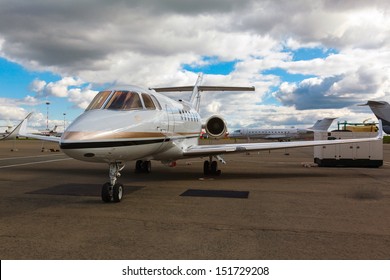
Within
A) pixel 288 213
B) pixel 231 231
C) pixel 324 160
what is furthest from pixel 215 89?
pixel 231 231

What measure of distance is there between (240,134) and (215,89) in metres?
60.0

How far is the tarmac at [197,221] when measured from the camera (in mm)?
4754

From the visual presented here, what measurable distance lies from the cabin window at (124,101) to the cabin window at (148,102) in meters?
0.29

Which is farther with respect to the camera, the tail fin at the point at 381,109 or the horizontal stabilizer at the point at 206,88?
the tail fin at the point at 381,109

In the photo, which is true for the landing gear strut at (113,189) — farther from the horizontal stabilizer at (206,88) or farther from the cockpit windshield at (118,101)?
the horizontal stabilizer at (206,88)

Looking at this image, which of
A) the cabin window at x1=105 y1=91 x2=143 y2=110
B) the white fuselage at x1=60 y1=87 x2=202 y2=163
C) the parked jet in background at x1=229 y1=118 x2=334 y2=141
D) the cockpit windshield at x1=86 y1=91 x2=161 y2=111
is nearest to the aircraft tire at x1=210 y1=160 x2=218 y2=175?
the white fuselage at x1=60 y1=87 x2=202 y2=163

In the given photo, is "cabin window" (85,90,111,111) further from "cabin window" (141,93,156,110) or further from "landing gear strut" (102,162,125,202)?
"landing gear strut" (102,162,125,202)

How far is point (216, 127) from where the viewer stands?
16.1 meters

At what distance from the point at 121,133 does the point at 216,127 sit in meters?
8.63

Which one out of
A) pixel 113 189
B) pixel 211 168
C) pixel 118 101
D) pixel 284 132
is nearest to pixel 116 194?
pixel 113 189

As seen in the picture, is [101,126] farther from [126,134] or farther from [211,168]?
[211,168]

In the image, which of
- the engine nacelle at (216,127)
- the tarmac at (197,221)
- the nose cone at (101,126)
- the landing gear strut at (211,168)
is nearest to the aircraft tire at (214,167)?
the landing gear strut at (211,168)

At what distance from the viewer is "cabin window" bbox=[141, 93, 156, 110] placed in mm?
9625

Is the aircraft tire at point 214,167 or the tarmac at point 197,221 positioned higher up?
the aircraft tire at point 214,167
